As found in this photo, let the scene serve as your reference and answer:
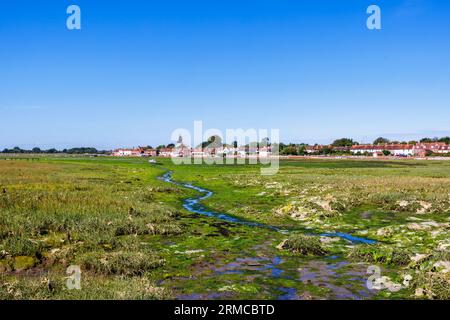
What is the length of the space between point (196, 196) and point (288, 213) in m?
17.5

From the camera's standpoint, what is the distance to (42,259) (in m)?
17.1

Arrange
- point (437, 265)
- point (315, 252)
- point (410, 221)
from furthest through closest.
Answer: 1. point (410, 221)
2. point (315, 252)
3. point (437, 265)

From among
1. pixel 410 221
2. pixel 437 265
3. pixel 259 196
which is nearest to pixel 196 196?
pixel 259 196

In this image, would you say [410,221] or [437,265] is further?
[410,221]

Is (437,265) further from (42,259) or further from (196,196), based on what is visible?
(196,196)

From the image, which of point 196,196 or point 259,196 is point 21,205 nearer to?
point 196,196
